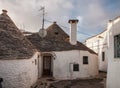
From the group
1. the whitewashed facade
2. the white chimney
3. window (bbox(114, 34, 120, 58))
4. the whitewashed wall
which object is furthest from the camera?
the white chimney

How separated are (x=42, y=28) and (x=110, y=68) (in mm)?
14121

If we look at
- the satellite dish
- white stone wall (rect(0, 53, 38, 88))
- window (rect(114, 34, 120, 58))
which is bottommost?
white stone wall (rect(0, 53, 38, 88))

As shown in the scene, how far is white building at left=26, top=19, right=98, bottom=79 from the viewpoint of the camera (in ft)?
84.2

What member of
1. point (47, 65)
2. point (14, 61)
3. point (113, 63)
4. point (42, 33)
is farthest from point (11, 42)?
point (113, 63)

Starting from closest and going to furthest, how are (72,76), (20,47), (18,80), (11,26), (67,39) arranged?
(18,80), (20,47), (11,26), (72,76), (67,39)

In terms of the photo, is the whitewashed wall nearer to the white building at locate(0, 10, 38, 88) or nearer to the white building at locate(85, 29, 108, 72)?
the white building at locate(0, 10, 38, 88)

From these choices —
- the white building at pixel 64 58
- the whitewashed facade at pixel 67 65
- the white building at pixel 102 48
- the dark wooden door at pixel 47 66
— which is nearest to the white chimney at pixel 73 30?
the white building at pixel 64 58

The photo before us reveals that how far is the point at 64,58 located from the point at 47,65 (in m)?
2.23

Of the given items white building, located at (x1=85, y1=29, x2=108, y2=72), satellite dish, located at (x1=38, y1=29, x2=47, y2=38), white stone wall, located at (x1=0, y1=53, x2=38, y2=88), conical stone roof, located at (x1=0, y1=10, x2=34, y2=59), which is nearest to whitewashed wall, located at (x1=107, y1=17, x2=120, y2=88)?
white stone wall, located at (x1=0, y1=53, x2=38, y2=88)

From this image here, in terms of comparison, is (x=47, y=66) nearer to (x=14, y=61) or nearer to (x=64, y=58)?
(x=64, y=58)

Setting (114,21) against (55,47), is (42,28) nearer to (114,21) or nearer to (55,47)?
(55,47)

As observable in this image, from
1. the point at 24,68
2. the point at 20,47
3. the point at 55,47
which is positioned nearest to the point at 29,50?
the point at 20,47

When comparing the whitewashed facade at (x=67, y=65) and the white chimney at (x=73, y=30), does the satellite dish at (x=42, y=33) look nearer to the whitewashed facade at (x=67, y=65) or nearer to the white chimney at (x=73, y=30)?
the whitewashed facade at (x=67, y=65)

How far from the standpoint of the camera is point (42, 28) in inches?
1105
